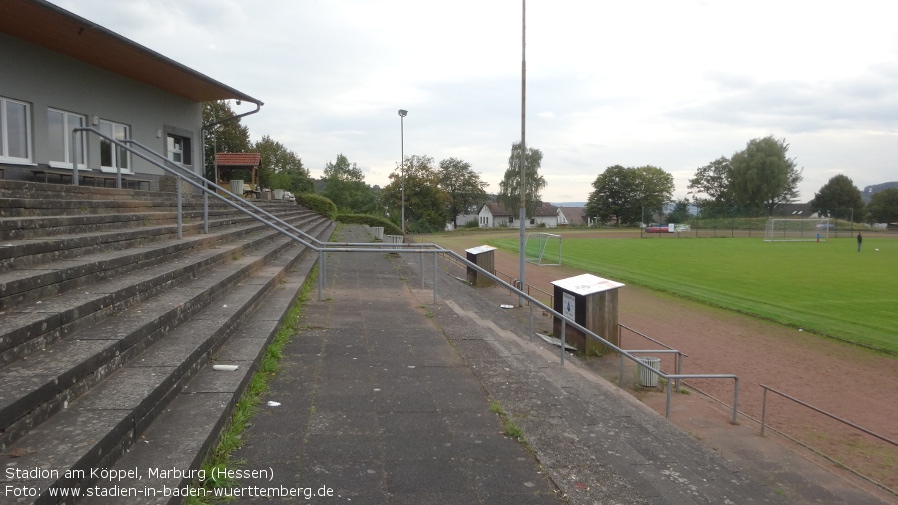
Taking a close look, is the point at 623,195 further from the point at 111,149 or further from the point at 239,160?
the point at 111,149

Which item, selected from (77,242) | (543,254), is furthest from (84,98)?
(543,254)

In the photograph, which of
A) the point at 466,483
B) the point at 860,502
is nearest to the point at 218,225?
the point at 466,483

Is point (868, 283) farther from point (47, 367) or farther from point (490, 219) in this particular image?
point (490, 219)

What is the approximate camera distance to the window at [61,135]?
12.4 metres

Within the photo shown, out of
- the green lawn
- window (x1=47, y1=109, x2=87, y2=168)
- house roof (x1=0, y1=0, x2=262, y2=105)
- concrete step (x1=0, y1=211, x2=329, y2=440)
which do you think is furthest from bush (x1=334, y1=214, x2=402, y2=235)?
concrete step (x1=0, y1=211, x2=329, y2=440)

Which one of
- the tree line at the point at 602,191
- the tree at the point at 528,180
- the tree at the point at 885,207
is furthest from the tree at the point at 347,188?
the tree at the point at 885,207

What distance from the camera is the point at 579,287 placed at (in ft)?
37.7

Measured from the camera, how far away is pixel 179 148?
59.5 ft

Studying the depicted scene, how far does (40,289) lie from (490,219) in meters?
107

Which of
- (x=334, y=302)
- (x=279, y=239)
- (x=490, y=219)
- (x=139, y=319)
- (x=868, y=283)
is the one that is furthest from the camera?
(x=490, y=219)

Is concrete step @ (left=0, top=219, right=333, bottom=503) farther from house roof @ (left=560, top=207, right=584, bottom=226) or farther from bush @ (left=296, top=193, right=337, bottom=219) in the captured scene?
house roof @ (left=560, top=207, right=584, bottom=226)

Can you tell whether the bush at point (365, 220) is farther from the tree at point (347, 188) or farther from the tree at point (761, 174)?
the tree at point (761, 174)

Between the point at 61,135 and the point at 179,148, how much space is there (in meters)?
5.50

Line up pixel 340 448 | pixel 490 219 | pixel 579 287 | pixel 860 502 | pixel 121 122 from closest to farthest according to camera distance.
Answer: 1. pixel 340 448
2. pixel 860 502
3. pixel 579 287
4. pixel 121 122
5. pixel 490 219
